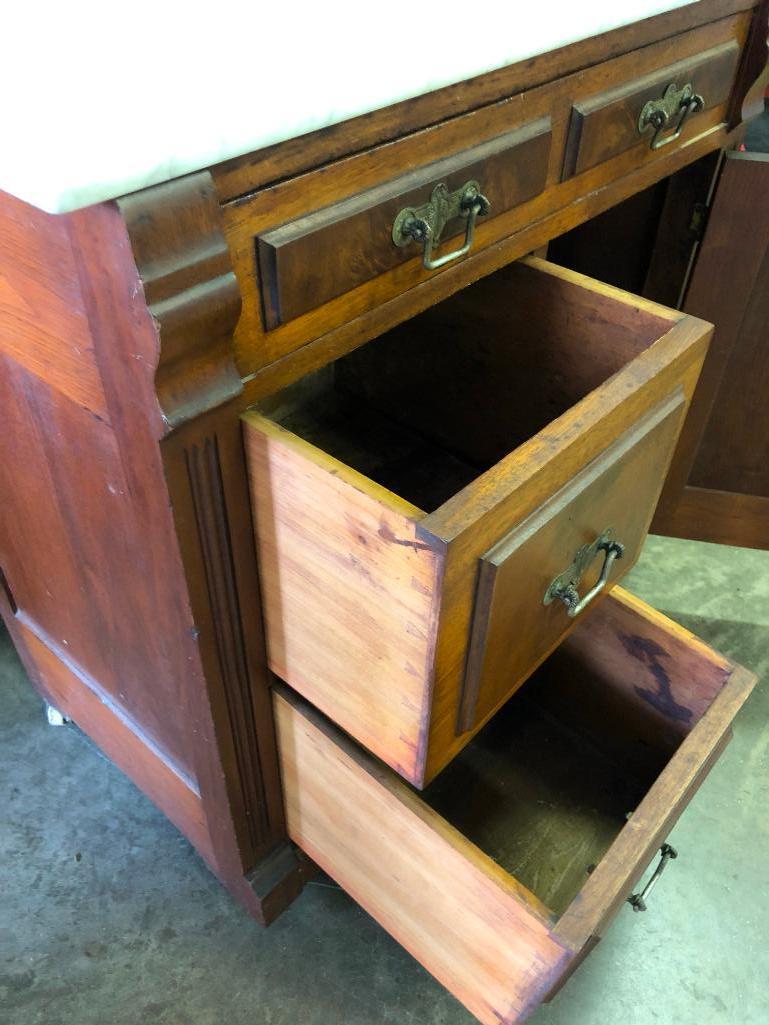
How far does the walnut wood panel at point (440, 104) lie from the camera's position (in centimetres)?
42

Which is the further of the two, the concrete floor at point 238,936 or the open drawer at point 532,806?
the concrete floor at point 238,936

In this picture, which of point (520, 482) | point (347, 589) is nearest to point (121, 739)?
point (347, 589)

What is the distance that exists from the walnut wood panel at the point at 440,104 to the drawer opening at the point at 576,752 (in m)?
0.45

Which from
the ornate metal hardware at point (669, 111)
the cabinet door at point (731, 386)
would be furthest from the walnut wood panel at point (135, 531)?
the cabinet door at point (731, 386)

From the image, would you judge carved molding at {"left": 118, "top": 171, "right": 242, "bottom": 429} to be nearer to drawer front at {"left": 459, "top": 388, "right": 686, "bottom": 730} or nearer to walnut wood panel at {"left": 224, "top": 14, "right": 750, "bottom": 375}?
walnut wood panel at {"left": 224, "top": 14, "right": 750, "bottom": 375}

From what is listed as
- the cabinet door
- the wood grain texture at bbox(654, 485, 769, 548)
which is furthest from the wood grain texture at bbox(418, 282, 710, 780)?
the wood grain texture at bbox(654, 485, 769, 548)

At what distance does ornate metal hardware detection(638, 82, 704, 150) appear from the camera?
70 centimetres

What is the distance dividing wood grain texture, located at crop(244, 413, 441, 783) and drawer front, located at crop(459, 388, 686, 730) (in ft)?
0.15

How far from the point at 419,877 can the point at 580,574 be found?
0.26 meters

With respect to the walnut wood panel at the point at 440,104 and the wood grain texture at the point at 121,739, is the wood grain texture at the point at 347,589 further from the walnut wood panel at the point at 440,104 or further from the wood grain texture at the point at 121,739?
the wood grain texture at the point at 121,739

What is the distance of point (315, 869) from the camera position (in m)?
0.88

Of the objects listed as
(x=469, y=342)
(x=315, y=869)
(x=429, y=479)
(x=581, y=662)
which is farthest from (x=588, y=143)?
(x=315, y=869)

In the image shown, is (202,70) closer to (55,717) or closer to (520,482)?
(520,482)

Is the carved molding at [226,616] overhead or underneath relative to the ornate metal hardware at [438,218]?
underneath
